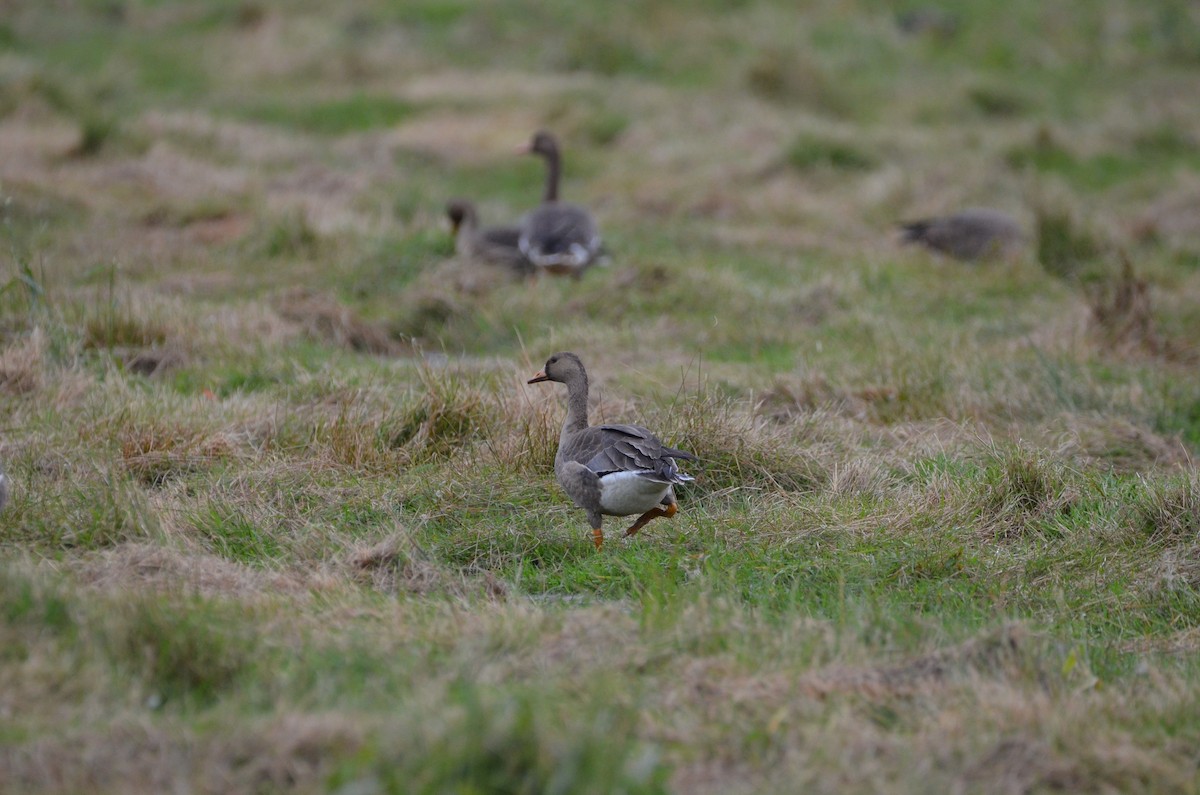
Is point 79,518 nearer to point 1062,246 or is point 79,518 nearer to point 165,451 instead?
point 165,451

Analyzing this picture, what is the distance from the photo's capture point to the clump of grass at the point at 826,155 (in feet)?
48.8

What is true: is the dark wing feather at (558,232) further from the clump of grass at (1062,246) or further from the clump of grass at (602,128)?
the clump of grass at (602,128)

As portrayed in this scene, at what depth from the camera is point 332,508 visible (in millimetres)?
5664

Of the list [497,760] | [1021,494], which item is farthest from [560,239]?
[497,760]

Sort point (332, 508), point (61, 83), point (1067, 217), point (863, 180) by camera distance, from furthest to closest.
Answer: point (61, 83)
point (863, 180)
point (1067, 217)
point (332, 508)

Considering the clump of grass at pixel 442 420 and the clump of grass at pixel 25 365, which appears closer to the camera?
the clump of grass at pixel 442 420

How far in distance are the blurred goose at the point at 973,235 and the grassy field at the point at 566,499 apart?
321mm

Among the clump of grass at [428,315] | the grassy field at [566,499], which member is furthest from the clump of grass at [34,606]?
the clump of grass at [428,315]

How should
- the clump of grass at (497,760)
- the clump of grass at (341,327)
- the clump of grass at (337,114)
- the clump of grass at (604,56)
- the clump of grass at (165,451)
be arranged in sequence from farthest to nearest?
the clump of grass at (604,56) < the clump of grass at (337,114) < the clump of grass at (341,327) < the clump of grass at (165,451) < the clump of grass at (497,760)

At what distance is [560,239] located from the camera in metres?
10.7

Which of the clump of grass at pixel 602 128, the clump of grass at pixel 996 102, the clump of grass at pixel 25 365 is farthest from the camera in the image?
the clump of grass at pixel 996 102

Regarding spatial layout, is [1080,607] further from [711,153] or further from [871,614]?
[711,153]

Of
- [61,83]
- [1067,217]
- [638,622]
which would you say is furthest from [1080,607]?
[61,83]

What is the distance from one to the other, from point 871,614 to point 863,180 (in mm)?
10542
